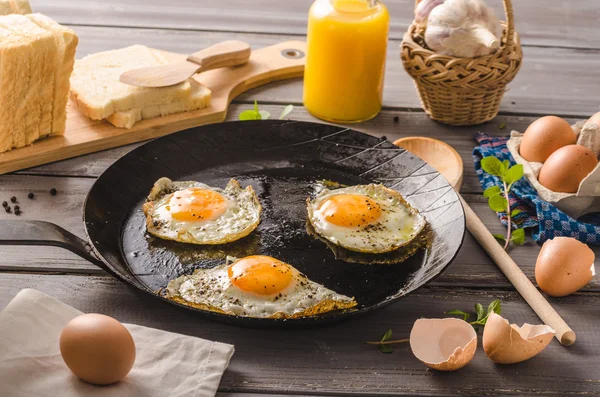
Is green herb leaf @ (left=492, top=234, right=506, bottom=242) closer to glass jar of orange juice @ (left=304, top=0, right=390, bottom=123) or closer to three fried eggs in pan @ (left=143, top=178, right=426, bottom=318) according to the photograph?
three fried eggs in pan @ (left=143, top=178, right=426, bottom=318)

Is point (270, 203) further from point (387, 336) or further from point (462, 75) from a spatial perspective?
point (462, 75)

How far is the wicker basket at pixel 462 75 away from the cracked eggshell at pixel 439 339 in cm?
131

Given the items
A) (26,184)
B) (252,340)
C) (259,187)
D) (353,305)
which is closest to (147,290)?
(252,340)

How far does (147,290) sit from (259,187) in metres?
0.80

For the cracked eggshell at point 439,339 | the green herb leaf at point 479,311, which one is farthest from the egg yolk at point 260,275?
the green herb leaf at point 479,311

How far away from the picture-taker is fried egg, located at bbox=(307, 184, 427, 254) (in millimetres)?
2340

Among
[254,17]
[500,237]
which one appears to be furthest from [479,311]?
[254,17]

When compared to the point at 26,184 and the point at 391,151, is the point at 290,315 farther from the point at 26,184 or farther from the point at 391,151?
the point at 26,184

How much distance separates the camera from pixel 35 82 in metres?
2.83

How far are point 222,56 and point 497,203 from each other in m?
1.47

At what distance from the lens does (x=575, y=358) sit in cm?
204

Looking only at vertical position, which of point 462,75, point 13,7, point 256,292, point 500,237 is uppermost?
point 13,7

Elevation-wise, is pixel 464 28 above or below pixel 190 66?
above

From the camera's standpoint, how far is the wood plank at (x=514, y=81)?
11.2 feet
